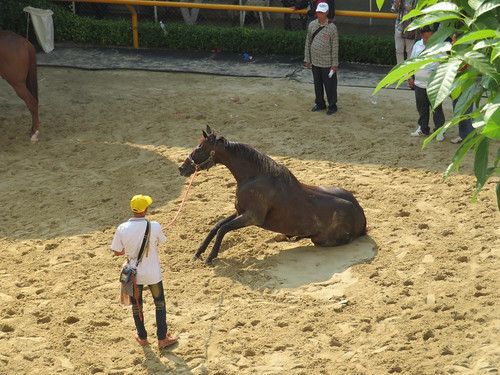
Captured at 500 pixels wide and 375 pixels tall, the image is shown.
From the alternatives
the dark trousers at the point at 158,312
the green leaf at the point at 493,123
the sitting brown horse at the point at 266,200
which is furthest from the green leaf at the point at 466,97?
the sitting brown horse at the point at 266,200

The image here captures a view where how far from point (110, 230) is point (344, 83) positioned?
7085mm

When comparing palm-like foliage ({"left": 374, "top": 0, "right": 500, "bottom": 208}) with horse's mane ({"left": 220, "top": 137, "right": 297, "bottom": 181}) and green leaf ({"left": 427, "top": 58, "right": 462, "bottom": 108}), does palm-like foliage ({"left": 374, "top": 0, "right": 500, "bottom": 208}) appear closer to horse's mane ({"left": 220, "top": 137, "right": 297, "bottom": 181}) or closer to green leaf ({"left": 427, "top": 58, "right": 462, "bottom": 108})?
green leaf ({"left": 427, "top": 58, "right": 462, "bottom": 108})

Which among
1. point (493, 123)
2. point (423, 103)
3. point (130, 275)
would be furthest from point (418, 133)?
point (493, 123)

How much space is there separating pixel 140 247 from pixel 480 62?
3.96m

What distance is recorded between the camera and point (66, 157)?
11.7 metres

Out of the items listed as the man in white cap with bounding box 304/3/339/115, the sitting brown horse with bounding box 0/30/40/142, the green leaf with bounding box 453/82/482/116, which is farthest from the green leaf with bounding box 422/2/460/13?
the sitting brown horse with bounding box 0/30/40/142

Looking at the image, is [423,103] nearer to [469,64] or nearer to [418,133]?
[418,133]

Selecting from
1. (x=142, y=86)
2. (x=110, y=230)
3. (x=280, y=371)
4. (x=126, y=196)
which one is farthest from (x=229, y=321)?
(x=142, y=86)

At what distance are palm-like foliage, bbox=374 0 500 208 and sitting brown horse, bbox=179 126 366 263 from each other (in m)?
4.45

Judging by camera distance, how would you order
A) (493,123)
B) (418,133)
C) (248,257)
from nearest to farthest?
(493,123) → (248,257) → (418,133)

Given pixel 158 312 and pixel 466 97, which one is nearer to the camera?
pixel 466 97

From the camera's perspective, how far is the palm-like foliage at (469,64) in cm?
329

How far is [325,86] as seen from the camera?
13141 millimetres

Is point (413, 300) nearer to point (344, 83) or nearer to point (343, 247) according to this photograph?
point (343, 247)
